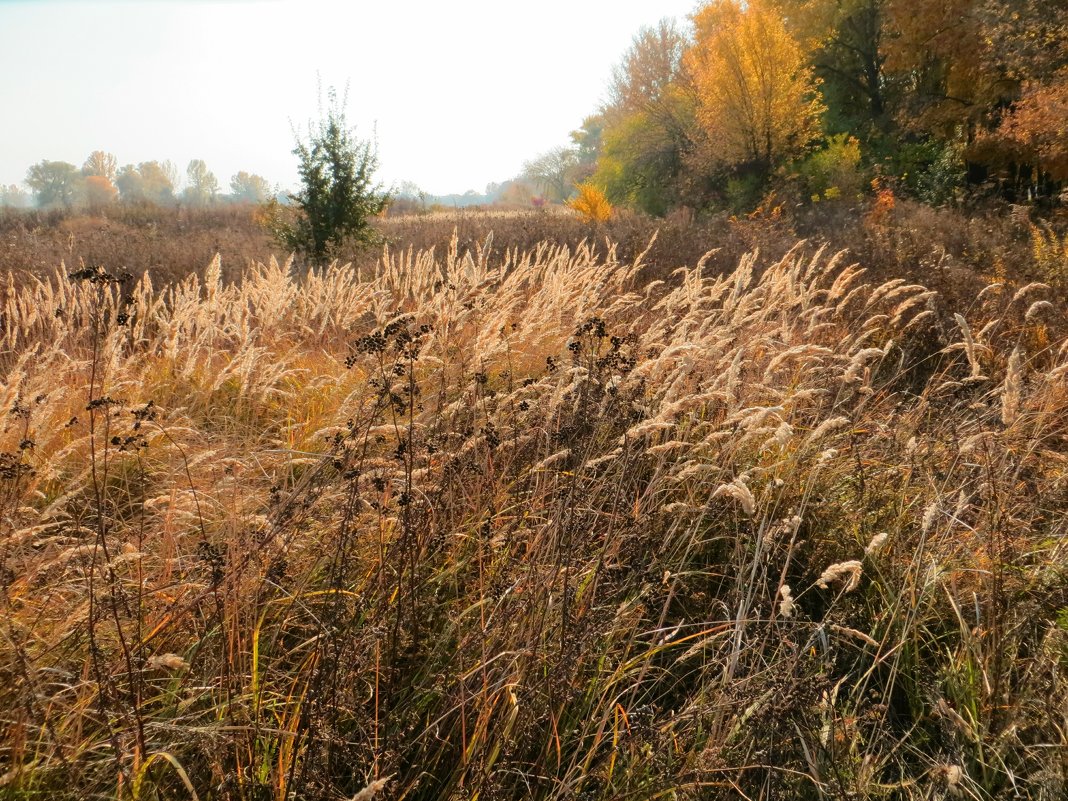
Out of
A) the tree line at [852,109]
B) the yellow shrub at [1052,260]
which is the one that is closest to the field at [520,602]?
the yellow shrub at [1052,260]

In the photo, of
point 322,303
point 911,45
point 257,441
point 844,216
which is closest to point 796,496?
point 257,441

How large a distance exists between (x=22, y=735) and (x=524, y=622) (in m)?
1.24

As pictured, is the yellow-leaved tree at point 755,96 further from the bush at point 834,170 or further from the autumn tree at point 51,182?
the autumn tree at point 51,182

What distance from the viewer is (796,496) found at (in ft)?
9.93

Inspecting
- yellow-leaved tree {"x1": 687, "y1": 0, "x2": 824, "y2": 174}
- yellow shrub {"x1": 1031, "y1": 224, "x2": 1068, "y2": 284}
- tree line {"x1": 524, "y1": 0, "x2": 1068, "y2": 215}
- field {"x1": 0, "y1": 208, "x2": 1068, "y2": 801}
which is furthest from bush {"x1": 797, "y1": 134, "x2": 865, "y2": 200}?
field {"x1": 0, "y1": 208, "x2": 1068, "y2": 801}

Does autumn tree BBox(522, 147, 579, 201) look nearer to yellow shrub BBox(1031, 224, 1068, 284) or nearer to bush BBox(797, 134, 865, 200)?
bush BBox(797, 134, 865, 200)

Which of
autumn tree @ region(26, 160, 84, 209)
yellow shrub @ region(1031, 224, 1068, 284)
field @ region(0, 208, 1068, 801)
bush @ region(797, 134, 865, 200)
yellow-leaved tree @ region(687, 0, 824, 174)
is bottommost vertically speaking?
field @ region(0, 208, 1068, 801)

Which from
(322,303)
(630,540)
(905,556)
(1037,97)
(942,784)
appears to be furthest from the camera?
(1037,97)

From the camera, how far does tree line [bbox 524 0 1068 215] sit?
46.7 feet

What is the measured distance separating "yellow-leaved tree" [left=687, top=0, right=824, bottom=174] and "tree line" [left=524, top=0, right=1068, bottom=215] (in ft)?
0.14

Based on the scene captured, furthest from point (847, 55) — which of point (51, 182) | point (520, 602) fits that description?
point (51, 182)

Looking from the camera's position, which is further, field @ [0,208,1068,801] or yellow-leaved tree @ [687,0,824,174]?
yellow-leaved tree @ [687,0,824,174]

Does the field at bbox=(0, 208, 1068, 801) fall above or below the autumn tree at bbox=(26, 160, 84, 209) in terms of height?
below

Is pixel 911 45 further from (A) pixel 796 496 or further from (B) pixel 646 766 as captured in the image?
(B) pixel 646 766
